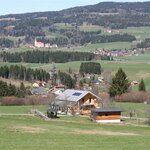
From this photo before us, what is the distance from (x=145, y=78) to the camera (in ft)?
386

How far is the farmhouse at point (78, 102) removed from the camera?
59.7m

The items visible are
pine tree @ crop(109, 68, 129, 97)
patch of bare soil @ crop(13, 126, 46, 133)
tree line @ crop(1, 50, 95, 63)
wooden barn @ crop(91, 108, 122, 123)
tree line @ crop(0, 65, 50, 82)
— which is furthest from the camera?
tree line @ crop(1, 50, 95, 63)

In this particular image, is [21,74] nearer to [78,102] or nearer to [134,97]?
[134,97]

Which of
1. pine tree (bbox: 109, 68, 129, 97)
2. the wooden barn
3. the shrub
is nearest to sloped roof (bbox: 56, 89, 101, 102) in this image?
the shrub

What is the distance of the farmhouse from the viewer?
59.7m

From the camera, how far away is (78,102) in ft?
198

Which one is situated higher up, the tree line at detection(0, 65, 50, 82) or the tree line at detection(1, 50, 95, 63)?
the tree line at detection(1, 50, 95, 63)

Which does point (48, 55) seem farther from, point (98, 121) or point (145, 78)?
point (98, 121)

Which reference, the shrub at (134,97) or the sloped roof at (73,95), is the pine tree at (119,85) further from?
the sloped roof at (73,95)

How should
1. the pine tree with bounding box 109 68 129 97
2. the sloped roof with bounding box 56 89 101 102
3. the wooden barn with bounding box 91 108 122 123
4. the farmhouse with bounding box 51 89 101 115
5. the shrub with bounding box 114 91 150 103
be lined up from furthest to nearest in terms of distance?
the pine tree with bounding box 109 68 129 97
the shrub with bounding box 114 91 150 103
the sloped roof with bounding box 56 89 101 102
the farmhouse with bounding box 51 89 101 115
the wooden barn with bounding box 91 108 122 123

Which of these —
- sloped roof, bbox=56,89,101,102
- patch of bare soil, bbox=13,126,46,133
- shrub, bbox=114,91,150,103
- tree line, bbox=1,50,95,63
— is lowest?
shrub, bbox=114,91,150,103

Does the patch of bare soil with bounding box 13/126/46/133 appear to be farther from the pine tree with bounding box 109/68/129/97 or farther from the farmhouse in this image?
the pine tree with bounding box 109/68/129/97

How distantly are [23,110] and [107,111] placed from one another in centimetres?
1164

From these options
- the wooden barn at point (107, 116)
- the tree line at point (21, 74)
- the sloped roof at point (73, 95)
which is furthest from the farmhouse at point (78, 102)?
the tree line at point (21, 74)
